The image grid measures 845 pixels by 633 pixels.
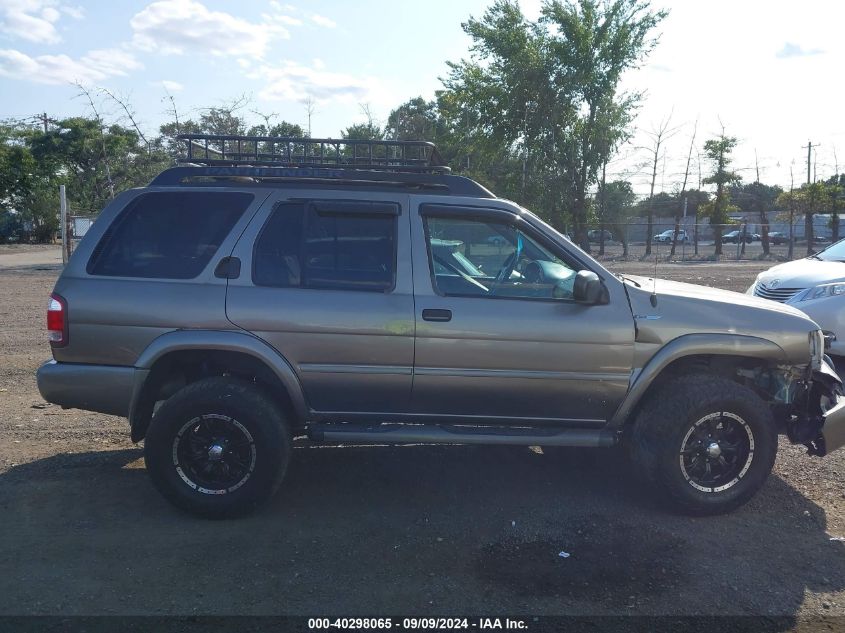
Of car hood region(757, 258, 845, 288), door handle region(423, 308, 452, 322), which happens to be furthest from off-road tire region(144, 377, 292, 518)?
car hood region(757, 258, 845, 288)

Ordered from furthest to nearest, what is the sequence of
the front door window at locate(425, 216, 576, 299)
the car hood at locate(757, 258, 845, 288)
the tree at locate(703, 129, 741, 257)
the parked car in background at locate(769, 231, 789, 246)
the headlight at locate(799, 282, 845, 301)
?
1. the parked car in background at locate(769, 231, 789, 246)
2. the tree at locate(703, 129, 741, 257)
3. the car hood at locate(757, 258, 845, 288)
4. the headlight at locate(799, 282, 845, 301)
5. the front door window at locate(425, 216, 576, 299)

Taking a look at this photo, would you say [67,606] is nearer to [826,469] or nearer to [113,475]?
[113,475]

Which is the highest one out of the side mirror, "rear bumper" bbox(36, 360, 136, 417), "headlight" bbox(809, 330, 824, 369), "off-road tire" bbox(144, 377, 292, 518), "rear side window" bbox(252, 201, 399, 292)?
"rear side window" bbox(252, 201, 399, 292)

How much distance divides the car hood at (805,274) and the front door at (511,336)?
16.7ft

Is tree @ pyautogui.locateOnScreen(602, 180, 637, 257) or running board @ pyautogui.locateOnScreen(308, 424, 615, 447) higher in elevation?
tree @ pyautogui.locateOnScreen(602, 180, 637, 257)

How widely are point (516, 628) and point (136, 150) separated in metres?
30.4

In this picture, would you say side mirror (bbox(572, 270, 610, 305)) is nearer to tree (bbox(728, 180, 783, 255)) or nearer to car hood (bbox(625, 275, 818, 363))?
car hood (bbox(625, 275, 818, 363))

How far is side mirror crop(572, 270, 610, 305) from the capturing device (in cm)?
480

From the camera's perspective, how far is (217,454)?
483 centimetres

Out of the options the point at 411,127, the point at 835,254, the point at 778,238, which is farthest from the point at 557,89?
the point at 778,238

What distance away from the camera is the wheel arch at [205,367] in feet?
15.7

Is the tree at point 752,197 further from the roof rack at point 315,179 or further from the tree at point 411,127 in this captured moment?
the roof rack at point 315,179

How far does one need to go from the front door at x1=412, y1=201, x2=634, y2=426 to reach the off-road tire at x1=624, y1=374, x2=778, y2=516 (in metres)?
0.31

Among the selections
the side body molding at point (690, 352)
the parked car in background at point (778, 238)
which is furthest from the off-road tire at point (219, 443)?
the parked car in background at point (778, 238)
